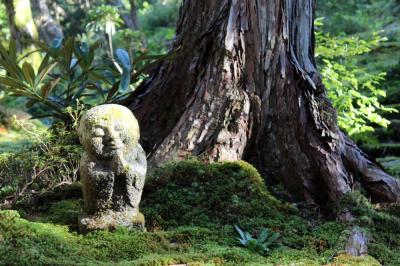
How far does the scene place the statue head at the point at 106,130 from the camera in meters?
3.18

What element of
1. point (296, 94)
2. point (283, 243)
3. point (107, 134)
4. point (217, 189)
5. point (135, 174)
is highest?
point (296, 94)

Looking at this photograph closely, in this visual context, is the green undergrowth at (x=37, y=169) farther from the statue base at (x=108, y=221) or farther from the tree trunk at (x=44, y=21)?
the tree trunk at (x=44, y=21)

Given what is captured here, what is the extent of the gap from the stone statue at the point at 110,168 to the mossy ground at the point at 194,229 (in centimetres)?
11

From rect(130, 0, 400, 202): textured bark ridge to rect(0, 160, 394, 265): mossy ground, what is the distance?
274mm

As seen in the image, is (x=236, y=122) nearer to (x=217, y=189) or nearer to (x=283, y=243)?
(x=217, y=189)

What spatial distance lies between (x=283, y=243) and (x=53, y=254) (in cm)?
163

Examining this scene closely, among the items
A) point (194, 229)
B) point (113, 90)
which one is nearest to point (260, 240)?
point (194, 229)

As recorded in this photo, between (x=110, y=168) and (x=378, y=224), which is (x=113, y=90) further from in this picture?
(x=378, y=224)

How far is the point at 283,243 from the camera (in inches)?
142

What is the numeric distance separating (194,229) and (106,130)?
1.00 meters

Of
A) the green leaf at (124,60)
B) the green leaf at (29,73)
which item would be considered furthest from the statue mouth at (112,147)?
the green leaf at (29,73)

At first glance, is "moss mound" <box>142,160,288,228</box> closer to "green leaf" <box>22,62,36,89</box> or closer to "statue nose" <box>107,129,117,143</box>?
"statue nose" <box>107,129,117,143</box>

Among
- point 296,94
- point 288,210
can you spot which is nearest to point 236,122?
point 296,94

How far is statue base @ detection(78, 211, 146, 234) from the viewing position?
329cm
